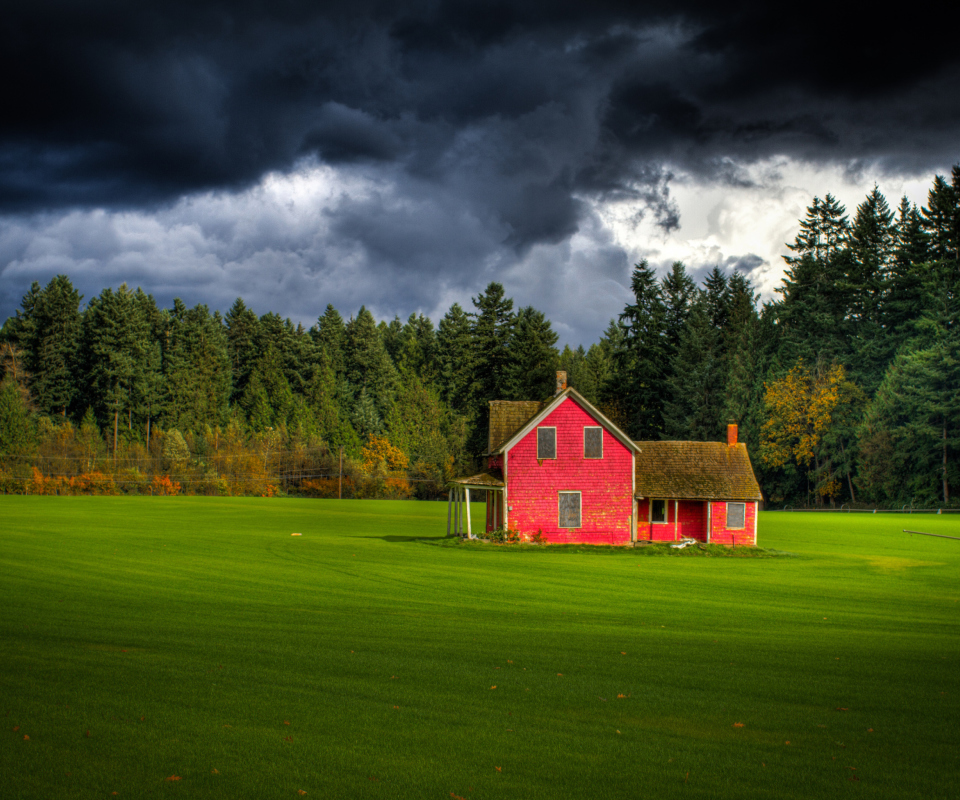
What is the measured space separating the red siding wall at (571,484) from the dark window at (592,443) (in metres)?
0.19

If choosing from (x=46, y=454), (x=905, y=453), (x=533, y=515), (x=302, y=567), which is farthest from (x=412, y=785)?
(x=46, y=454)

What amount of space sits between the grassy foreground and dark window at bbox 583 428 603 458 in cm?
1353

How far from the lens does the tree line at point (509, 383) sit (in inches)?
2717

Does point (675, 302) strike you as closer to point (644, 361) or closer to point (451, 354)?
point (644, 361)

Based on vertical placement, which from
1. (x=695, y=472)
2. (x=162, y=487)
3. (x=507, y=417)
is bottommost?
(x=162, y=487)

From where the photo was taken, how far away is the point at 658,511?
3806 cm

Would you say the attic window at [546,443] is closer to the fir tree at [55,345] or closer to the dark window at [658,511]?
the dark window at [658,511]

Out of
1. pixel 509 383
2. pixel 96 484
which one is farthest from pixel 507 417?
pixel 96 484

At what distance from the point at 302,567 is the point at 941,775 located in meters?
19.2

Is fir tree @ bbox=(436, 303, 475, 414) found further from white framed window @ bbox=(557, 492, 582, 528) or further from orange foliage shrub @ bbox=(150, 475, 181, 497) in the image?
white framed window @ bbox=(557, 492, 582, 528)

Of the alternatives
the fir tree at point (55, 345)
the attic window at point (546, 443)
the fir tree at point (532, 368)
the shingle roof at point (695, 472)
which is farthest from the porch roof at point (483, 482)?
the fir tree at point (55, 345)

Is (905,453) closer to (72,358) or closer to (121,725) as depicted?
(121,725)

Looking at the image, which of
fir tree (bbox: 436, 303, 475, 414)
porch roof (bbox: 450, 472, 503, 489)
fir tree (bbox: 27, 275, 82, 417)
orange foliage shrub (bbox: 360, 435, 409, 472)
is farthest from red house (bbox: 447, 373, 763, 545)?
fir tree (bbox: 27, 275, 82, 417)

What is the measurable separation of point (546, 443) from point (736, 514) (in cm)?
995
